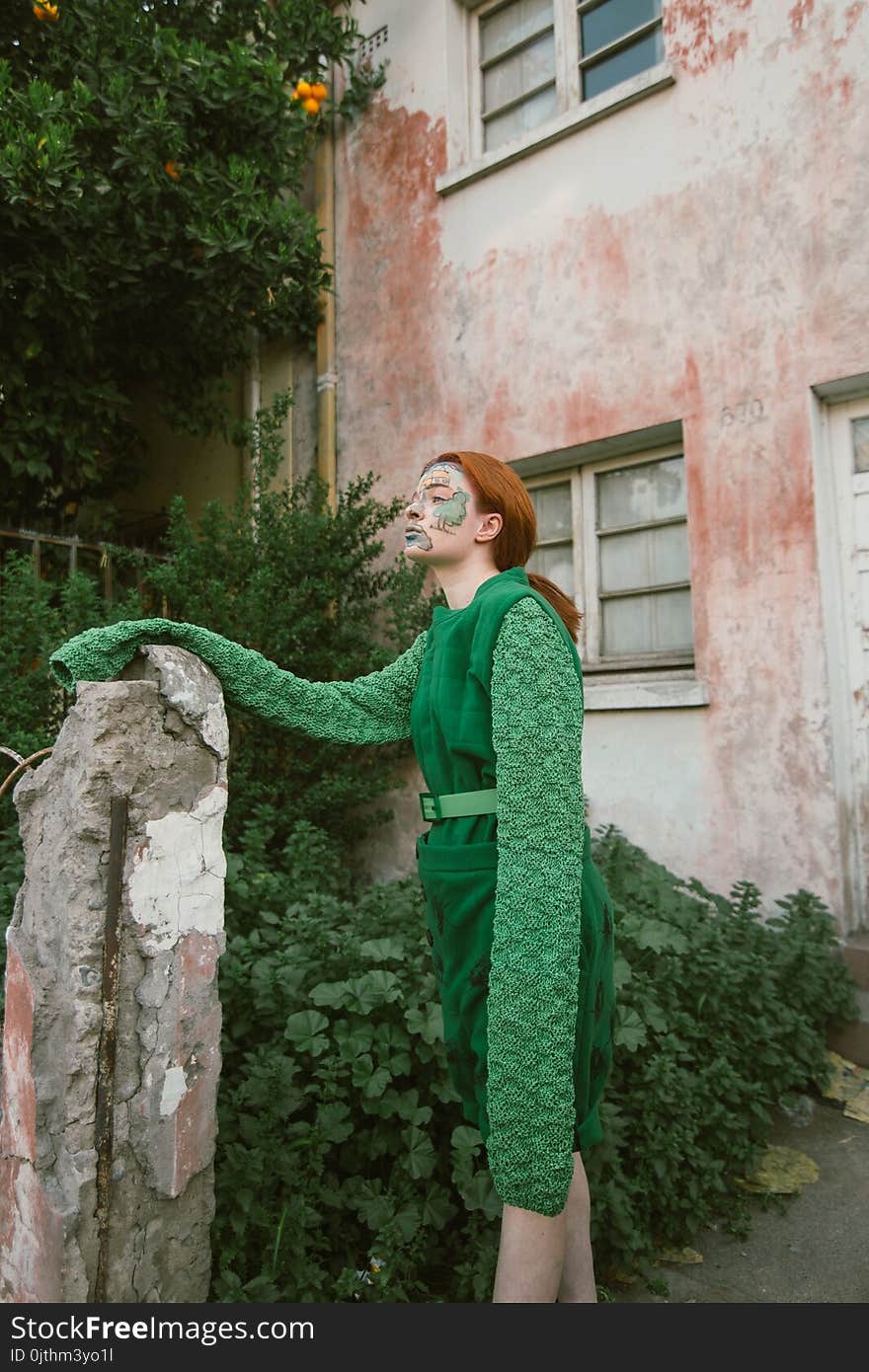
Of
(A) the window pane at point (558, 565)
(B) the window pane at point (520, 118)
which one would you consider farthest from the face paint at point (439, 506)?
(B) the window pane at point (520, 118)

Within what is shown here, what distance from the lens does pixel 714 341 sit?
172 inches

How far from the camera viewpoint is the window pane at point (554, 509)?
520 cm

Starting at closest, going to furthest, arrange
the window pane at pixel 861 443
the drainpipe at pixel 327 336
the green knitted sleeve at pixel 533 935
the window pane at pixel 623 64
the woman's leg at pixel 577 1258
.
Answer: the green knitted sleeve at pixel 533 935 → the woman's leg at pixel 577 1258 → the window pane at pixel 861 443 → the window pane at pixel 623 64 → the drainpipe at pixel 327 336

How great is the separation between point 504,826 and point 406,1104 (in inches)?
45.3

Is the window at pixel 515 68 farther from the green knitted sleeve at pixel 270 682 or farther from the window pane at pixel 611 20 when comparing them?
the green knitted sleeve at pixel 270 682

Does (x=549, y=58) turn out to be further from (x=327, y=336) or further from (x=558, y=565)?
(x=558, y=565)

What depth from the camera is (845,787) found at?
3.97 meters

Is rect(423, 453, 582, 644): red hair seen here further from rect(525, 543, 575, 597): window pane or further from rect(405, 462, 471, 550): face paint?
rect(525, 543, 575, 597): window pane

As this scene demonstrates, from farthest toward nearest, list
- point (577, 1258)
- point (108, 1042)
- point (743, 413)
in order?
point (743, 413)
point (577, 1258)
point (108, 1042)

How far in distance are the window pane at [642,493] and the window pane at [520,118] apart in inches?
80.7

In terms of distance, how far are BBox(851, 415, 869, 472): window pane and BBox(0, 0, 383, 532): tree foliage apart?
340cm

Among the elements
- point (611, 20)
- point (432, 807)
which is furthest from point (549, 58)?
point (432, 807)

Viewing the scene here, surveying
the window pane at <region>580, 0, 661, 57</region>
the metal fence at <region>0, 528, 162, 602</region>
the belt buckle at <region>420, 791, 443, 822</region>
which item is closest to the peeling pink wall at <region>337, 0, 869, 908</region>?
the window pane at <region>580, 0, 661, 57</region>

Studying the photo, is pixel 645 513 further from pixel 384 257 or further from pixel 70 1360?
pixel 70 1360
